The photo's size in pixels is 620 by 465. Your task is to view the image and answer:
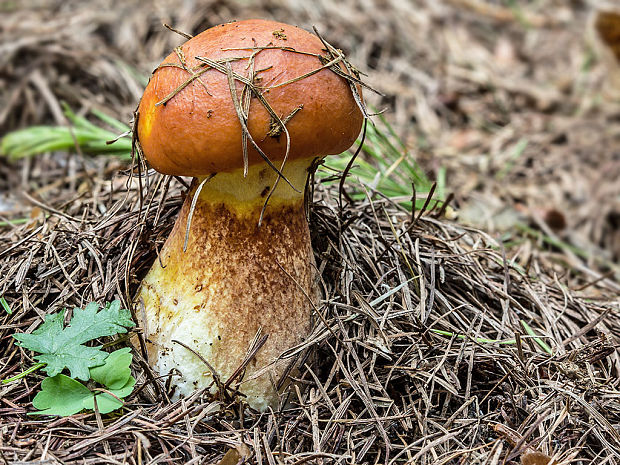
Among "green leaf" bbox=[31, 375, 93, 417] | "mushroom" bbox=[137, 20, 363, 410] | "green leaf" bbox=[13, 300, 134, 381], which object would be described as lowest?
Answer: "green leaf" bbox=[31, 375, 93, 417]

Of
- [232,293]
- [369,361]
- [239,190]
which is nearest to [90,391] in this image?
[232,293]

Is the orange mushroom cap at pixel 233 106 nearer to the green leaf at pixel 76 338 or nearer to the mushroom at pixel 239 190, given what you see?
→ the mushroom at pixel 239 190

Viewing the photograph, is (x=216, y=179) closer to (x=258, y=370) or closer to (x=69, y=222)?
(x=258, y=370)

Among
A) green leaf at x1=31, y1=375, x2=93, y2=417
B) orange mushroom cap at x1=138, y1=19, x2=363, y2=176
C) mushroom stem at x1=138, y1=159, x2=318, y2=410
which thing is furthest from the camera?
mushroom stem at x1=138, y1=159, x2=318, y2=410

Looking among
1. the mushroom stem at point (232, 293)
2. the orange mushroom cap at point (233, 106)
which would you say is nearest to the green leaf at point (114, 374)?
the mushroom stem at point (232, 293)

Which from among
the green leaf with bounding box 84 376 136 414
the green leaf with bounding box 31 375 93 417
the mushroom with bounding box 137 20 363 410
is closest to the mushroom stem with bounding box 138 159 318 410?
the mushroom with bounding box 137 20 363 410

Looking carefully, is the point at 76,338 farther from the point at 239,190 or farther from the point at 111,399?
the point at 239,190

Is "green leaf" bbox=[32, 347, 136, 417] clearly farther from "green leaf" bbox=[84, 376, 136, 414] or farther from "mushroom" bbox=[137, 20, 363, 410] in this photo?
"mushroom" bbox=[137, 20, 363, 410]

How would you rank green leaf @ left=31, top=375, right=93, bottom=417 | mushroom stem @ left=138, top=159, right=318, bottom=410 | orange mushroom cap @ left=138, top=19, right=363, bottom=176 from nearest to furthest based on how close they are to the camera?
1. orange mushroom cap @ left=138, top=19, right=363, bottom=176
2. green leaf @ left=31, top=375, right=93, bottom=417
3. mushroom stem @ left=138, top=159, right=318, bottom=410

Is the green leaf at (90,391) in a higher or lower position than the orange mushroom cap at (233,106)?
lower
